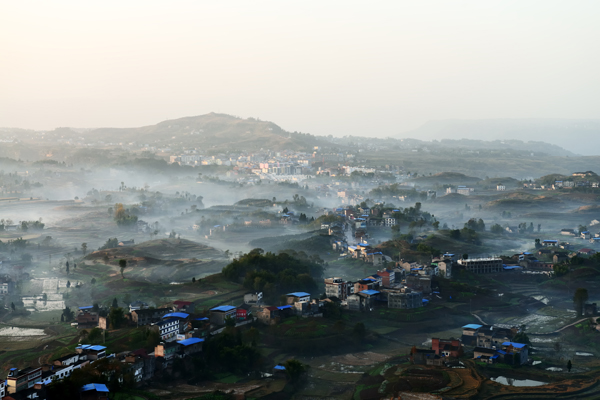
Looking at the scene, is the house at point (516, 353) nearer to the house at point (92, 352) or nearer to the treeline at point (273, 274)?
the treeline at point (273, 274)

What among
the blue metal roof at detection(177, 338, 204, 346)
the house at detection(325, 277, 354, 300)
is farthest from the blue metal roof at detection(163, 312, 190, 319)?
the house at detection(325, 277, 354, 300)

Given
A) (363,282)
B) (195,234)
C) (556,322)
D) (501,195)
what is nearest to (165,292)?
(363,282)

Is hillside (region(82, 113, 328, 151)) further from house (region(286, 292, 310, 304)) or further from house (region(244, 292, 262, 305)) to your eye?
house (region(286, 292, 310, 304))

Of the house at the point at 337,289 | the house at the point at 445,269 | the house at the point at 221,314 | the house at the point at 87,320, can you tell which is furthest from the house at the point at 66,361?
the house at the point at 445,269

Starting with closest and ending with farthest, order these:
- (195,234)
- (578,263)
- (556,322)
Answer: (556,322), (578,263), (195,234)

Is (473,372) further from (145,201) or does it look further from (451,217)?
(145,201)

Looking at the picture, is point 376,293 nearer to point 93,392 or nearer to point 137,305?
point 137,305
